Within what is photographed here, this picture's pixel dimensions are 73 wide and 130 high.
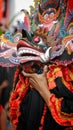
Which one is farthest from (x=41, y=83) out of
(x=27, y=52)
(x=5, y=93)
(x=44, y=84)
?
(x=5, y=93)

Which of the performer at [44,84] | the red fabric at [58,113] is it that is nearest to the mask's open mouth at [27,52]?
the performer at [44,84]

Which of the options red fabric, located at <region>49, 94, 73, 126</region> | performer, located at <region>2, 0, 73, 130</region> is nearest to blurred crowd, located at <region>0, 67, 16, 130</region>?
performer, located at <region>2, 0, 73, 130</region>

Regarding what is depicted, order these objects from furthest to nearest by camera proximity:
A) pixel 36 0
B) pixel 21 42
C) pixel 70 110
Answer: pixel 36 0
pixel 21 42
pixel 70 110

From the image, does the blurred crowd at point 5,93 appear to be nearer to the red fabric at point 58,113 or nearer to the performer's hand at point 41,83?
the performer's hand at point 41,83

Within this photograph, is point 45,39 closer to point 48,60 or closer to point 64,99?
point 48,60

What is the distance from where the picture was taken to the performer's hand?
6.72ft

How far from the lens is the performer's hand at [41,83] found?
80.7 inches

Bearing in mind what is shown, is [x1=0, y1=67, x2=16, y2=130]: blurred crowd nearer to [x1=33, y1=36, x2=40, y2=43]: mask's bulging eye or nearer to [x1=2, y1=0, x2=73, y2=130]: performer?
[x1=2, y1=0, x2=73, y2=130]: performer

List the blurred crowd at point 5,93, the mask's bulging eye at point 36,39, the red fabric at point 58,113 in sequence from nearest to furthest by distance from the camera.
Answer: the red fabric at point 58,113 < the mask's bulging eye at point 36,39 < the blurred crowd at point 5,93

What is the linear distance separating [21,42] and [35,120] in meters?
0.42

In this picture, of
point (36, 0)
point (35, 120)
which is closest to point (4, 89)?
point (35, 120)

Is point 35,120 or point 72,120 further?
point 35,120

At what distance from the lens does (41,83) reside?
2.09 meters

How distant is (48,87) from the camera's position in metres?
2.06
